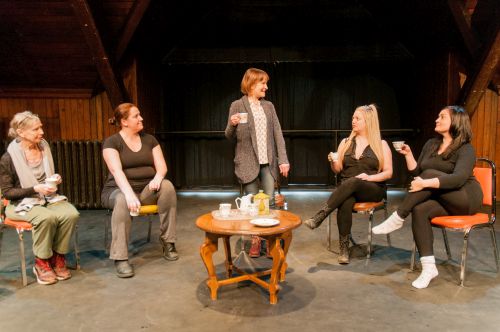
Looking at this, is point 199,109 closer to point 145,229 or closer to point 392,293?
point 145,229

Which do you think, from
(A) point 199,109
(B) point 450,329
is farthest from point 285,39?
(B) point 450,329

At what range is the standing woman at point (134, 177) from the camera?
3.32 meters

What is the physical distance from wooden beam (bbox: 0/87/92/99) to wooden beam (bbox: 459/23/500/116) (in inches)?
173

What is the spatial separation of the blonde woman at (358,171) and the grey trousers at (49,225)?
5.51 ft

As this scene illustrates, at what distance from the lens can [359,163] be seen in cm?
355

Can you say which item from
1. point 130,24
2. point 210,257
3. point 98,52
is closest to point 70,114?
point 98,52

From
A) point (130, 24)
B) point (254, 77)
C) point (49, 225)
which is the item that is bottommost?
point (49, 225)

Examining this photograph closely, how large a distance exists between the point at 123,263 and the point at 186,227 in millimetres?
1422

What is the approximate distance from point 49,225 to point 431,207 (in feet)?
8.27

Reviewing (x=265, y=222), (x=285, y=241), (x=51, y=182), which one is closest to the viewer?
(x=265, y=222)

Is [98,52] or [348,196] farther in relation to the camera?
[98,52]

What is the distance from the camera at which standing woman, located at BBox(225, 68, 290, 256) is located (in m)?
3.38

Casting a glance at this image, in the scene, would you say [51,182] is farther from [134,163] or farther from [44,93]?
[44,93]

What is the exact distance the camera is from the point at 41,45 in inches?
202
